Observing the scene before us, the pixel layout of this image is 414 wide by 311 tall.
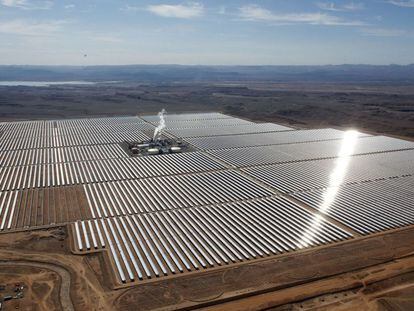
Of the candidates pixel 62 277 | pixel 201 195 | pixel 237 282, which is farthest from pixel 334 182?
pixel 62 277

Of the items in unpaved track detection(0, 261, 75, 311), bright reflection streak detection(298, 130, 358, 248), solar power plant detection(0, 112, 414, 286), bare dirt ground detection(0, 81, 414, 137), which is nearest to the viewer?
unpaved track detection(0, 261, 75, 311)

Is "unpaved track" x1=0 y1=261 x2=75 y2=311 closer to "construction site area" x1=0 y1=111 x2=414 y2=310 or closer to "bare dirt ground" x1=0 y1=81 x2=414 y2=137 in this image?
"construction site area" x1=0 y1=111 x2=414 y2=310

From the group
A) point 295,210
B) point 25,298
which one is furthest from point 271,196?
point 25,298

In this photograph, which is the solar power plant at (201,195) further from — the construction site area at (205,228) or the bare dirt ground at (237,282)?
the bare dirt ground at (237,282)

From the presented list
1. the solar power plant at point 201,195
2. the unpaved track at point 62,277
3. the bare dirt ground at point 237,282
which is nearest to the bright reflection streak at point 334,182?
the solar power plant at point 201,195

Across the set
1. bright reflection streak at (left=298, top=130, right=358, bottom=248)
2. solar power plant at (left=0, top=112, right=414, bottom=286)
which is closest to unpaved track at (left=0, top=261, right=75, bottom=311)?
solar power plant at (left=0, top=112, right=414, bottom=286)

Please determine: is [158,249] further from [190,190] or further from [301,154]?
[301,154]

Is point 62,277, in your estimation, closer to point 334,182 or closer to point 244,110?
point 334,182
